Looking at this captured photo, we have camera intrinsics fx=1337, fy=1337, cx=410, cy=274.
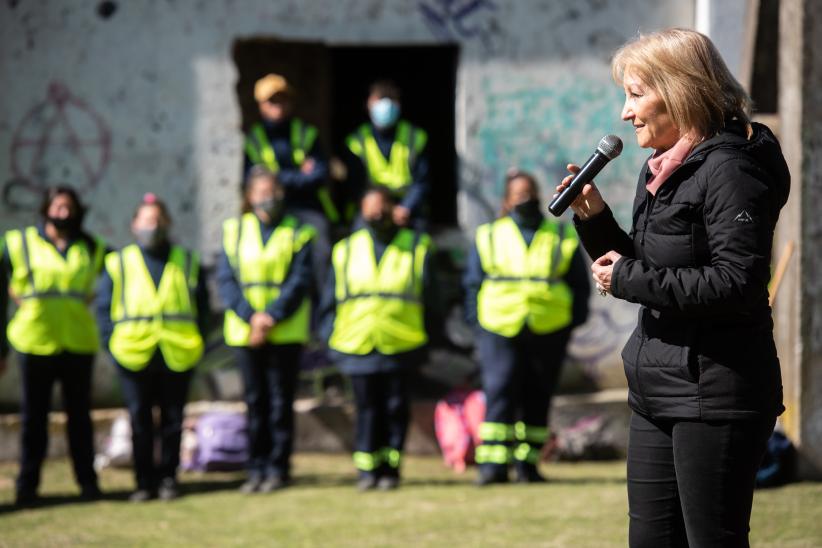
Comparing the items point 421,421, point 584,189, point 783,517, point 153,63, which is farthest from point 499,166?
point 584,189

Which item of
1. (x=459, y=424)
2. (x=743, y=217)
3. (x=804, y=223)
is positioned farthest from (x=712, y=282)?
(x=459, y=424)

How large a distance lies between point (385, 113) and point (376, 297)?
6.32 feet

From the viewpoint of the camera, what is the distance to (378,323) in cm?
901

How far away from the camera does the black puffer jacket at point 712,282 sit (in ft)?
11.5

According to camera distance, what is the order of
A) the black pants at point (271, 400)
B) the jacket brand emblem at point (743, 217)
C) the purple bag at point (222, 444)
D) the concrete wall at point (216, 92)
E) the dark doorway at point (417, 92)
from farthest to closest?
1. the dark doorway at point (417, 92)
2. the concrete wall at point (216, 92)
3. the purple bag at point (222, 444)
4. the black pants at point (271, 400)
5. the jacket brand emblem at point (743, 217)

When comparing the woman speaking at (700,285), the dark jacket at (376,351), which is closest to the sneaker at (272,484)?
the dark jacket at (376,351)

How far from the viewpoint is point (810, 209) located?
27.2 feet

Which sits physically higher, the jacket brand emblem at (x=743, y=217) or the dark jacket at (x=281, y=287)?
the jacket brand emblem at (x=743, y=217)

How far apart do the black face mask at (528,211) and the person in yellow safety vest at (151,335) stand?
7.48 feet

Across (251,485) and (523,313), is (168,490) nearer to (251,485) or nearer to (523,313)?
(251,485)

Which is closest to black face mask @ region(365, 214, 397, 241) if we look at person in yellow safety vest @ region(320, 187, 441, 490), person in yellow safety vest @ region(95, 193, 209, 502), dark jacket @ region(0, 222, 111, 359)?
person in yellow safety vest @ region(320, 187, 441, 490)

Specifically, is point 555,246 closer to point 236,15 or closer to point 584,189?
point 236,15

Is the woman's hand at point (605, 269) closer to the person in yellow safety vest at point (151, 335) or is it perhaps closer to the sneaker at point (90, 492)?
the person in yellow safety vest at point (151, 335)

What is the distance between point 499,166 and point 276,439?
2.96m
